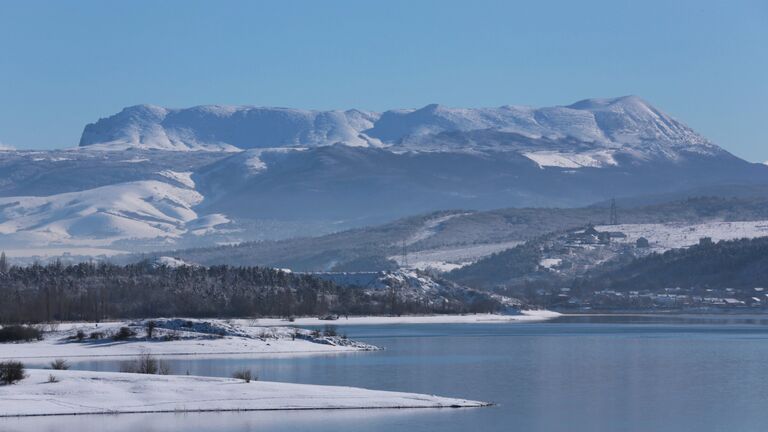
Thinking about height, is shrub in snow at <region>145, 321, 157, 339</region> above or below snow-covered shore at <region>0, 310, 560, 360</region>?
above

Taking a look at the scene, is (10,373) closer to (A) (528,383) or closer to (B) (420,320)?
(A) (528,383)

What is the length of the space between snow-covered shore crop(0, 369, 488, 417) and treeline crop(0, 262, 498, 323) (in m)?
62.4

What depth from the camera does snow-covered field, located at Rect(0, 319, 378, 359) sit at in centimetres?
8912

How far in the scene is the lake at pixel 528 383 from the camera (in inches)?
2151

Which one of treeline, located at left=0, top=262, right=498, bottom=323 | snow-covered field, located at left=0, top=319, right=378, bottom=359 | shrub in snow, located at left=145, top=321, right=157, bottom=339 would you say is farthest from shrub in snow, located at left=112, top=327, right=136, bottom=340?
treeline, located at left=0, top=262, right=498, bottom=323

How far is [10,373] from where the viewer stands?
59.9m

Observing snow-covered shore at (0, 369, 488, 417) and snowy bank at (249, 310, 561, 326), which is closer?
snow-covered shore at (0, 369, 488, 417)

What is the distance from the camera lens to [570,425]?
54875 mm

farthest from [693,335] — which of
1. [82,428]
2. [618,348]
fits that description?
[82,428]

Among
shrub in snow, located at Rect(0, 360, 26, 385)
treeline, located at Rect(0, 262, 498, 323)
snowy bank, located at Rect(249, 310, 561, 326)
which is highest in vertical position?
treeline, located at Rect(0, 262, 498, 323)

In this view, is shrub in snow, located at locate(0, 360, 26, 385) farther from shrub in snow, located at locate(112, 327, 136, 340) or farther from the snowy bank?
the snowy bank

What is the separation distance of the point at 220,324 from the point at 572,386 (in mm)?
37348

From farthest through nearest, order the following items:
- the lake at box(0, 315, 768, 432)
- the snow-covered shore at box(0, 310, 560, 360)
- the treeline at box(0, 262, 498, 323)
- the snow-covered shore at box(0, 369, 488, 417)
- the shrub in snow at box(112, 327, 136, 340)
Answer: the treeline at box(0, 262, 498, 323), the shrub in snow at box(112, 327, 136, 340), the snow-covered shore at box(0, 310, 560, 360), the snow-covered shore at box(0, 369, 488, 417), the lake at box(0, 315, 768, 432)

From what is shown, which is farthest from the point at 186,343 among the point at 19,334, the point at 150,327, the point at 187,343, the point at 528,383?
the point at 528,383
